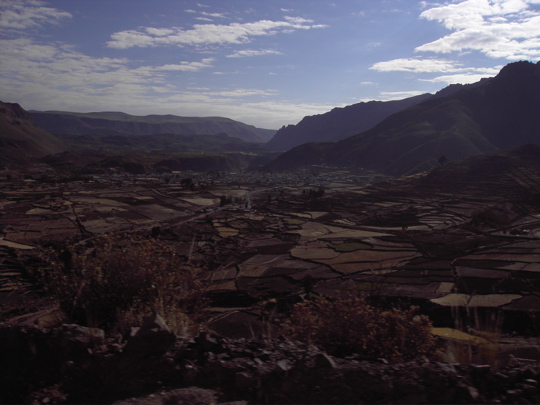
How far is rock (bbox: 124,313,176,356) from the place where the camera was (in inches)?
173

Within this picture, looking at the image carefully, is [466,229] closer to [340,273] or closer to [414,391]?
[340,273]

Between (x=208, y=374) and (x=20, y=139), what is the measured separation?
15627 cm

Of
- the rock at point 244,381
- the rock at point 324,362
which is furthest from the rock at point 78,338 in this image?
the rock at point 324,362

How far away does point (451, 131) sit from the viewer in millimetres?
107750

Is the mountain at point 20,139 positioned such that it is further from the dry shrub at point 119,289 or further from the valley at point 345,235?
the dry shrub at point 119,289

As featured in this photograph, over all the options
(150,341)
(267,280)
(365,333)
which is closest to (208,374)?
(150,341)

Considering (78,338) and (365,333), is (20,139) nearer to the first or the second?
(78,338)

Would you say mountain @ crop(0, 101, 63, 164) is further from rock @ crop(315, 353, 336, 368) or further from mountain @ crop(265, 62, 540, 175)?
rock @ crop(315, 353, 336, 368)

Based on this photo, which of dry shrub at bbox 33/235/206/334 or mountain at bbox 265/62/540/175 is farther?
mountain at bbox 265/62/540/175

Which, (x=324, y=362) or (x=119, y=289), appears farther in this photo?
(x=119, y=289)

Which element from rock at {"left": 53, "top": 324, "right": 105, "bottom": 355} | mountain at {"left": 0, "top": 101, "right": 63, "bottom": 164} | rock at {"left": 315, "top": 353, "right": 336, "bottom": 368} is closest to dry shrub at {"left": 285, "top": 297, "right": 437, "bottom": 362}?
rock at {"left": 315, "top": 353, "right": 336, "bottom": 368}

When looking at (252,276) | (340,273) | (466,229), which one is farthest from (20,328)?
(466,229)

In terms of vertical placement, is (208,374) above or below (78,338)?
below

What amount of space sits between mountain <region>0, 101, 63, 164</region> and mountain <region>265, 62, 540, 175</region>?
267 ft
